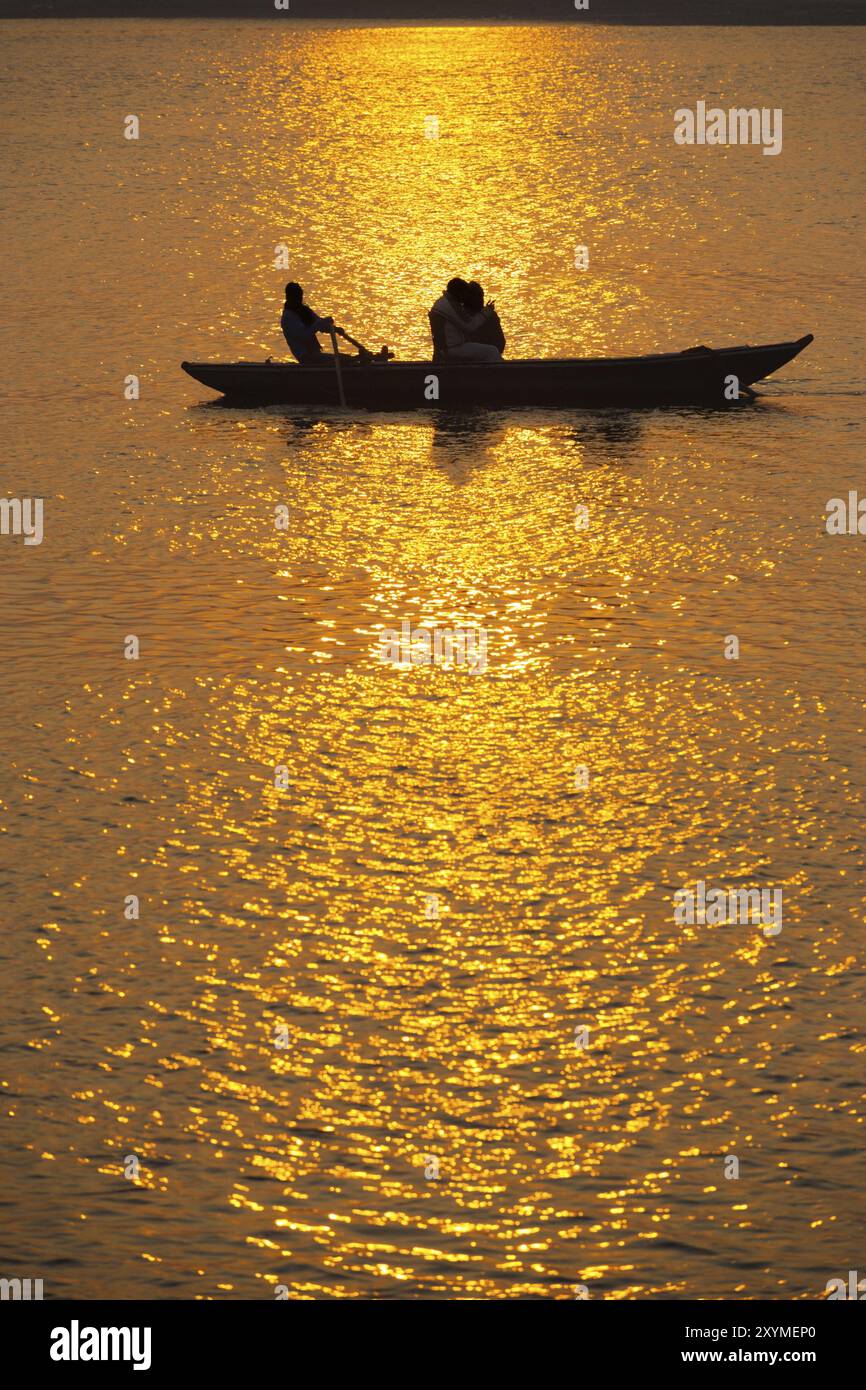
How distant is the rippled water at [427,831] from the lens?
820 centimetres

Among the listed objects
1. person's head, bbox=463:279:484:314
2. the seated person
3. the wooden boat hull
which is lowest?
the wooden boat hull

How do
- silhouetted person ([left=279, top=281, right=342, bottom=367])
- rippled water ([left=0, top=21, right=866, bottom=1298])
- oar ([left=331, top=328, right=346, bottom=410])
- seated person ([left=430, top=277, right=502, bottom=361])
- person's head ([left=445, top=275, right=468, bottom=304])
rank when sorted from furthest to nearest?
silhouetted person ([left=279, top=281, right=342, bottom=367]) < oar ([left=331, top=328, right=346, bottom=410]) < seated person ([left=430, top=277, right=502, bottom=361]) < person's head ([left=445, top=275, right=468, bottom=304]) < rippled water ([left=0, top=21, right=866, bottom=1298])

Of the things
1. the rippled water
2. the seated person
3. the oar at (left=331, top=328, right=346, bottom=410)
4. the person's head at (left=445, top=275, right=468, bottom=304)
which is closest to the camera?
the rippled water

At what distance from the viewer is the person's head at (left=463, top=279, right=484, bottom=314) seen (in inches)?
877

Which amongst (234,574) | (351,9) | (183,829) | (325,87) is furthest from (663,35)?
(183,829)

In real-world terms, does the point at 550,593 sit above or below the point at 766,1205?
above

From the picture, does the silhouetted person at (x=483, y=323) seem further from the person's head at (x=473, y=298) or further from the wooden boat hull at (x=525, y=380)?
the wooden boat hull at (x=525, y=380)

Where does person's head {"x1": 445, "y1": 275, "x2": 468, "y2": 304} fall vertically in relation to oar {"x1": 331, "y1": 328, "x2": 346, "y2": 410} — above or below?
A: above

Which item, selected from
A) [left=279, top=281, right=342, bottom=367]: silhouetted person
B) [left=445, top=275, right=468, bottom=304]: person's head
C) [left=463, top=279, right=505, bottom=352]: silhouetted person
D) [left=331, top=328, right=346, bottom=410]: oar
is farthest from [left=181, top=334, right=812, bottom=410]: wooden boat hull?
[left=445, top=275, right=468, bottom=304]: person's head

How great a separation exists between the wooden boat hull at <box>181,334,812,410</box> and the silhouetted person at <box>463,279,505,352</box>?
1.48 ft

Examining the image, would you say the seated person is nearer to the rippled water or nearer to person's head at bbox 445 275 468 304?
person's head at bbox 445 275 468 304

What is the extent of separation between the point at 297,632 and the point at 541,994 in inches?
229

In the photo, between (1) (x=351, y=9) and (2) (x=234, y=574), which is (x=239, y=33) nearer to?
(1) (x=351, y=9)
